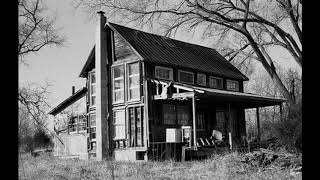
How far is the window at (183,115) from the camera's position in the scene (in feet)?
75.0

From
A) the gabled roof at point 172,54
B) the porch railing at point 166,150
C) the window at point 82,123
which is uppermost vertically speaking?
the gabled roof at point 172,54

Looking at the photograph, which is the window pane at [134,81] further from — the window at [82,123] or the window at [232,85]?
the window at [232,85]

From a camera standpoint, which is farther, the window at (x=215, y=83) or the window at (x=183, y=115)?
the window at (x=215, y=83)

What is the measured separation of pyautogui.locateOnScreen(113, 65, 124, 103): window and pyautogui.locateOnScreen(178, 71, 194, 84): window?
3.42 meters

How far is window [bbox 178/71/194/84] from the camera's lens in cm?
2385

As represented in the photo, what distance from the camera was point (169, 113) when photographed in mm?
22266

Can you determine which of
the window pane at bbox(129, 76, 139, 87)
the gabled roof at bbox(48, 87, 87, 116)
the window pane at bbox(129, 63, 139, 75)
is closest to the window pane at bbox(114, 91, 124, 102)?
the window pane at bbox(129, 76, 139, 87)

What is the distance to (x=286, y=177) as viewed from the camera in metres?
10.7

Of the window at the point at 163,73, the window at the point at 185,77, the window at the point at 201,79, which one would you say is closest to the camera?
the window at the point at 163,73

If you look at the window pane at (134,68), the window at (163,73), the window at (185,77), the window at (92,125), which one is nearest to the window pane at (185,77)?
the window at (185,77)

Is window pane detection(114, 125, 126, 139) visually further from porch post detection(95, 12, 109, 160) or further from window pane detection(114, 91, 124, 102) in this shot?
window pane detection(114, 91, 124, 102)

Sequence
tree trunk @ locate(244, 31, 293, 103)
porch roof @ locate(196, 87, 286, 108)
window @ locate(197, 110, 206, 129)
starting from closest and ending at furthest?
porch roof @ locate(196, 87, 286, 108), window @ locate(197, 110, 206, 129), tree trunk @ locate(244, 31, 293, 103)

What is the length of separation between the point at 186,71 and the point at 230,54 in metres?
9.91
